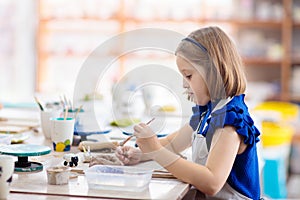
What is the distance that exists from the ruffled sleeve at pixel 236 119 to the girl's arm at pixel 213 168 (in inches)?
1.2

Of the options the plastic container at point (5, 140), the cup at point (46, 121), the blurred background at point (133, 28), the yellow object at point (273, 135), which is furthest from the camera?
the blurred background at point (133, 28)

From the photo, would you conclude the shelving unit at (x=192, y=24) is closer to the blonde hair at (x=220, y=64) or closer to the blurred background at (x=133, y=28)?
the blurred background at (x=133, y=28)

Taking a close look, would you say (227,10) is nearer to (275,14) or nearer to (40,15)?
(275,14)

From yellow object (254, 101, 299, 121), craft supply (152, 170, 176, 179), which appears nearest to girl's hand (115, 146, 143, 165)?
craft supply (152, 170, 176, 179)

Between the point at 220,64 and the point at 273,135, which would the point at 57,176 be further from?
the point at 273,135

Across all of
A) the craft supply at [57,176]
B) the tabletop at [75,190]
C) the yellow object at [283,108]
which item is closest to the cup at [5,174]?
the tabletop at [75,190]

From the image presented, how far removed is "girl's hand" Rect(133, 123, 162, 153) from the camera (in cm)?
146

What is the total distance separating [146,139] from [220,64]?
31 centimetres

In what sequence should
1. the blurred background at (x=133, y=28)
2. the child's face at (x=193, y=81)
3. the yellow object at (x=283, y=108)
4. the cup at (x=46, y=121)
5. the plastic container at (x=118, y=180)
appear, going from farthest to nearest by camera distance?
1. the blurred background at (x=133, y=28)
2. the yellow object at (x=283, y=108)
3. the cup at (x=46, y=121)
4. the child's face at (x=193, y=81)
5. the plastic container at (x=118, y=180)

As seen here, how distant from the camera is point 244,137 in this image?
1522 mm

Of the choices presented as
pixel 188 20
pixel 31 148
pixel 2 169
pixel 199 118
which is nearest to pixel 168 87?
pixel 199 118

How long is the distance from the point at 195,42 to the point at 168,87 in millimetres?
196

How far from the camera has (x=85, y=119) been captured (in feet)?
6.77

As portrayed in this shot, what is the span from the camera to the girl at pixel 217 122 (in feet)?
4.84
